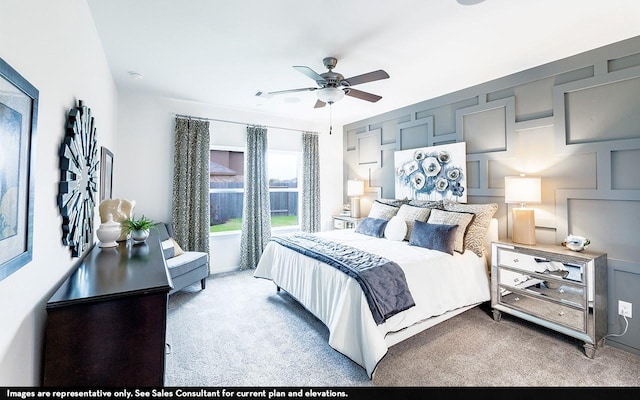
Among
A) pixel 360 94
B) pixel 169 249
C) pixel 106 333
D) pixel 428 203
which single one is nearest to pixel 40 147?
pixel 106 333

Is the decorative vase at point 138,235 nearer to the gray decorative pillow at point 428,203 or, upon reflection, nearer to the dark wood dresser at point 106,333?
the dark wood dresser at point 106,333

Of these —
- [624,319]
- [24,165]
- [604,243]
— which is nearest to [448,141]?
[604,243]

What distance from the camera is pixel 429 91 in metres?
3.78

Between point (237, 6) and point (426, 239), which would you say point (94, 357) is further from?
point (426, 239)

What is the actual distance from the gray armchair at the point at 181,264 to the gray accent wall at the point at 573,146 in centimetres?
366

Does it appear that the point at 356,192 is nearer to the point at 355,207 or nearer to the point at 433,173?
the point at 355,207

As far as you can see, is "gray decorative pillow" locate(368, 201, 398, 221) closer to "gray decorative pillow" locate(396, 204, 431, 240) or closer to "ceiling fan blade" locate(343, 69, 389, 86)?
"gray decorative pillow" locate(396, 204, 431, 240)

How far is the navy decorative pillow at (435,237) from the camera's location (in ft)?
9.75

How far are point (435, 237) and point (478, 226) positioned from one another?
0.55 metres

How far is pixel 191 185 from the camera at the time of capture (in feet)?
13.8

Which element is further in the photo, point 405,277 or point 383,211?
point 383,211

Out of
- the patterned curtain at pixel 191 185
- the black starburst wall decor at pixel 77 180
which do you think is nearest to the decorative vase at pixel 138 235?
the black starburst wall decor at pixel 77 180

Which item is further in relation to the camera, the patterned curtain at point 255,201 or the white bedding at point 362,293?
the patterned curtain at point 255,201

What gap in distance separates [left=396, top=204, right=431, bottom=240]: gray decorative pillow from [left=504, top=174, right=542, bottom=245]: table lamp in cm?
97
